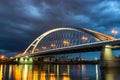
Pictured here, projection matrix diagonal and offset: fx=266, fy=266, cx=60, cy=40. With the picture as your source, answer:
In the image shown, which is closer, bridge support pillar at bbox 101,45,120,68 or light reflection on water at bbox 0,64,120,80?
light reflection on water at bbox 0,64,120,80

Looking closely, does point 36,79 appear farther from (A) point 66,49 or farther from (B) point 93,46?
(A) point 66,49

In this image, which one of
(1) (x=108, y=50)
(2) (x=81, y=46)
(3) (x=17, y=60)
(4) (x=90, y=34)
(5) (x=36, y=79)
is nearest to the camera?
(5) (x=36, y=79)

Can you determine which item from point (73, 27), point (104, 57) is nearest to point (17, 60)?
point (73, 27)

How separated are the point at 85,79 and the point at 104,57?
1395 centimetres

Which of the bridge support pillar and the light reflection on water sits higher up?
the bridge support pillar

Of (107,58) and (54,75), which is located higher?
(107,58)

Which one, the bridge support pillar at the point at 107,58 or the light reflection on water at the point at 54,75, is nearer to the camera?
the light reflection on water at the point at 54,75

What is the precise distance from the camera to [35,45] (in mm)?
125250

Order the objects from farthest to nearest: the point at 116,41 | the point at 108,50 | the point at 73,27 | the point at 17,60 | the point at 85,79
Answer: the point at 17,60 < the point at 73,27 < the point at 108,50 < the point at 116,41 < the point at 85,79

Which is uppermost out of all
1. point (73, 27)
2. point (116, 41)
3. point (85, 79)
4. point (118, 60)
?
point (73, 27)

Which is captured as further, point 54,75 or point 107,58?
point 107,58

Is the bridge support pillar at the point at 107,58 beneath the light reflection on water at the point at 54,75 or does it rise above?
above

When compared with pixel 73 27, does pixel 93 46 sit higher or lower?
lower

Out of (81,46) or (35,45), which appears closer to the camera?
(81,46)
